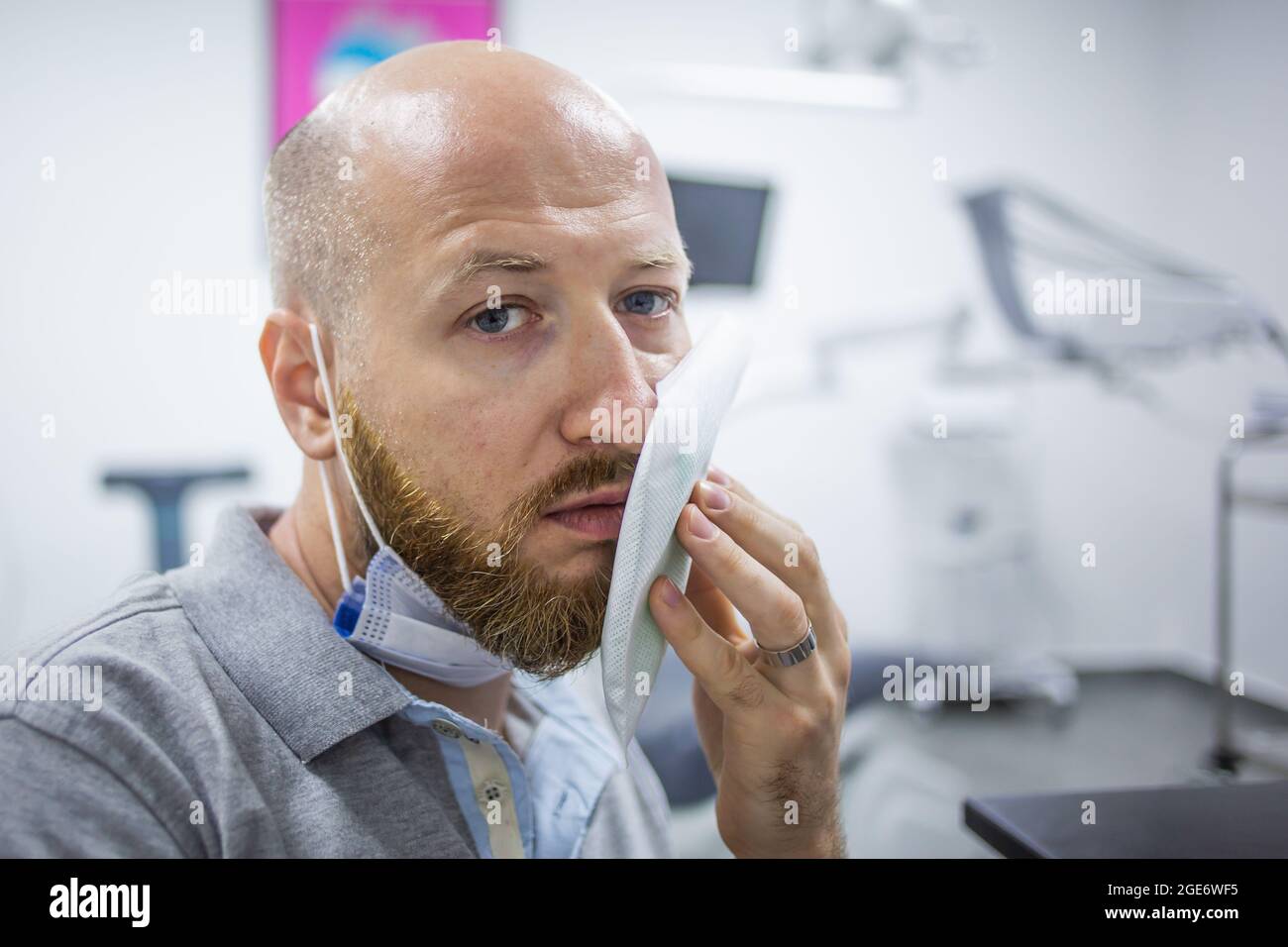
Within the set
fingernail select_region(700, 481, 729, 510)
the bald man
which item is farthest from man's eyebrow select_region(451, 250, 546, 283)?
fingernail select_region(700, 481, 729, 510)

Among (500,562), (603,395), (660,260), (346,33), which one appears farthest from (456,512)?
(346,33)

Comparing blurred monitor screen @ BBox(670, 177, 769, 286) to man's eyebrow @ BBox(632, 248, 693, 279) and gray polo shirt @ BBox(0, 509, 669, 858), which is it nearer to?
man's eyebrow @ BBox(632, 248, 693, 279)

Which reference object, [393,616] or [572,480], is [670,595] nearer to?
[572,480]

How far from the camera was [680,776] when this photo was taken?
1.34 metres

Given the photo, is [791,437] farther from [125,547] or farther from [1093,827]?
[1093,827]

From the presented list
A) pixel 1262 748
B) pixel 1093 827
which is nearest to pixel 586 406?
pixel 1093 827

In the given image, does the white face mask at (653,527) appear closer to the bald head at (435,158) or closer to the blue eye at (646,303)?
the blue eye at (646,303)

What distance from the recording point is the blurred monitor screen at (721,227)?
1.10 m

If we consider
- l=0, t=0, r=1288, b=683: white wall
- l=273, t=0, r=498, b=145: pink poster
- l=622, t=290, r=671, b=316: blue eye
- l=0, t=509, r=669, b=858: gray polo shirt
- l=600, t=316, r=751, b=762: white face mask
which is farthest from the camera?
l=0, t=0, r=1288, b=683: white wall

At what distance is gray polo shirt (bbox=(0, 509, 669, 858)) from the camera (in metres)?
0.57

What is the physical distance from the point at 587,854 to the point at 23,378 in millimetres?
1635

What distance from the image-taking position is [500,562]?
722 millimetres

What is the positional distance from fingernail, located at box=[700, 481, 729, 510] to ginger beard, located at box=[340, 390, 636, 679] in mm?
65

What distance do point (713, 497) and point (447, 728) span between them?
30 cm
